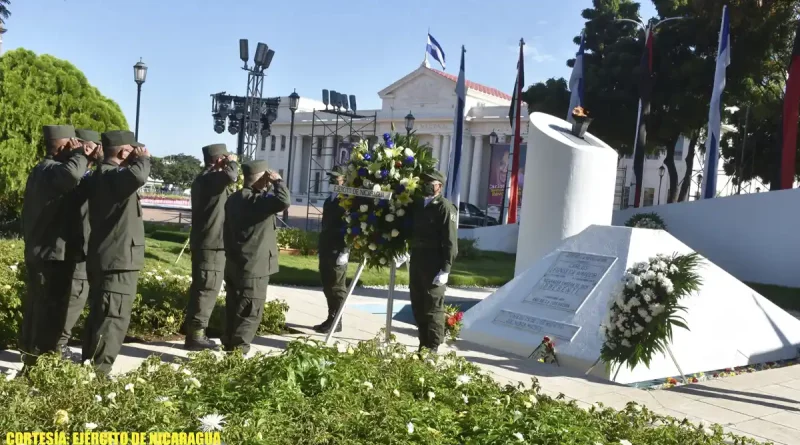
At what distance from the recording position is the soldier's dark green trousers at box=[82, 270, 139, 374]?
209 inches

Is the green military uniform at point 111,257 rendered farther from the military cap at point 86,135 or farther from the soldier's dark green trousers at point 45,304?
the military cap at point 86,135

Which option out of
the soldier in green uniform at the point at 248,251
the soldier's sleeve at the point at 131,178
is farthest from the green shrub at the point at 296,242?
the soldier's sleeve at the point at 131,178

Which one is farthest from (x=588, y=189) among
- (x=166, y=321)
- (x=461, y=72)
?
(x=461, y=72)

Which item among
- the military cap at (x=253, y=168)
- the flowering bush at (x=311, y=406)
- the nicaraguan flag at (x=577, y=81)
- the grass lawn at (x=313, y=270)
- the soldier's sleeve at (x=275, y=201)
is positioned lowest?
the grass lawn at (x=313, y=270)

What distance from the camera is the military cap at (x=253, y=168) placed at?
662 cm

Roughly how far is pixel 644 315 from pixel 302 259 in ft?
34.6

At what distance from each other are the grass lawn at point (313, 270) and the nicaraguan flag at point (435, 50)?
24.6ft

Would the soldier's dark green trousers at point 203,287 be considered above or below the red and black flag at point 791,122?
below

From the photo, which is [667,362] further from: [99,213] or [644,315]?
[99,213]

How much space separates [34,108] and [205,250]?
374 inches

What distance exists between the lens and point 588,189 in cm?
1090

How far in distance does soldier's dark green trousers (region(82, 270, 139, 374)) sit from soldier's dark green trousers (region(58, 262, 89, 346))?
0.56 m

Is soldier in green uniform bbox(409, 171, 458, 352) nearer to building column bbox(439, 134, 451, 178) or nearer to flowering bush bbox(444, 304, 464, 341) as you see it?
flowering bush bbox(444, 304, 464, 341)

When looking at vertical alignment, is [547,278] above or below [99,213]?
below
